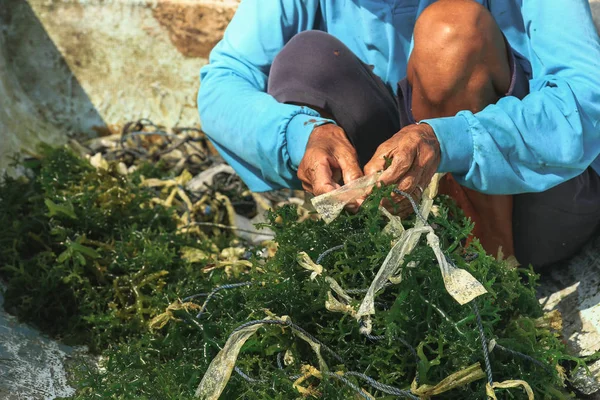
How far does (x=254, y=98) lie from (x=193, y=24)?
137 centimetres

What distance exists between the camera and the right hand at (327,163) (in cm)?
157

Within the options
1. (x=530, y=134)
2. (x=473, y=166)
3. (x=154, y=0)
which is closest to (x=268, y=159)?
(x=473, y=166)

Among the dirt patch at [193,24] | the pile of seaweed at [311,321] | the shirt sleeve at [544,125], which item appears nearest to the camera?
the pile of seaweed at [311,321]

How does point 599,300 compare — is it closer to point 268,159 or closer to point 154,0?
point 268,159

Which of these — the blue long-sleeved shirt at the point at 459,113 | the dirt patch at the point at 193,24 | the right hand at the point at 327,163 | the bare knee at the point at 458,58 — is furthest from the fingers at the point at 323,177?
the dirt patch at the point at 193,24

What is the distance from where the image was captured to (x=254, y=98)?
78.5 inches

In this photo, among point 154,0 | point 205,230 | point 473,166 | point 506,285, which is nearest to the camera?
point 506,285

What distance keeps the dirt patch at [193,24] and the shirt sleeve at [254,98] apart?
3.15ft

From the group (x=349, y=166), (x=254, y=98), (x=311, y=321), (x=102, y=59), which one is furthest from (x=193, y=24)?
(x=311, y=321)

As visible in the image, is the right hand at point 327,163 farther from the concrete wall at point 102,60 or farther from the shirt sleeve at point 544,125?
the concrete wall at point 102,60

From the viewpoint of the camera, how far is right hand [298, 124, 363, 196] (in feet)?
5.16

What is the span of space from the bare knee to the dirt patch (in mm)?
1526

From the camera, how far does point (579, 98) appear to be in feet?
5.78

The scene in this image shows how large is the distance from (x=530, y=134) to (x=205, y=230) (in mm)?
1312
